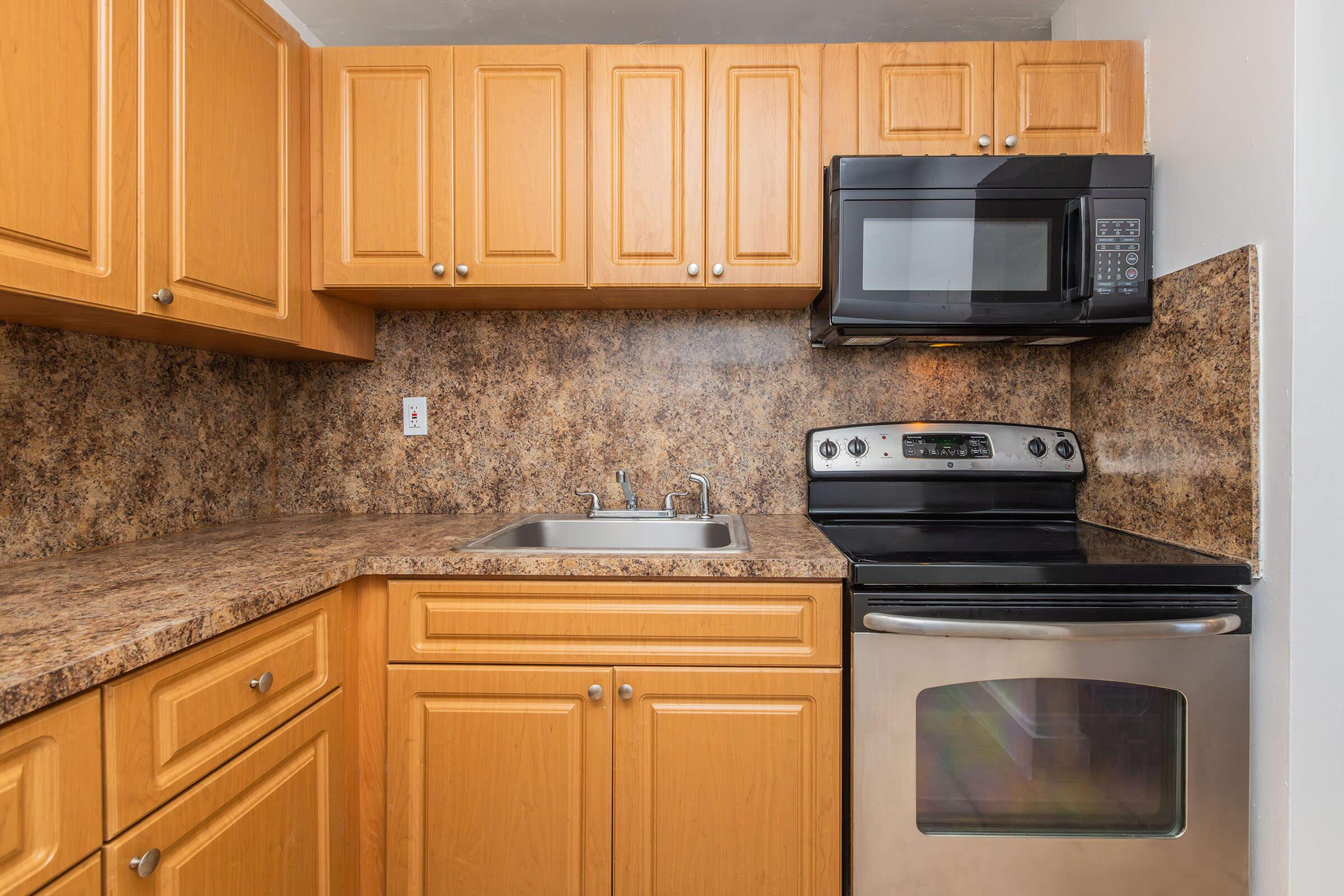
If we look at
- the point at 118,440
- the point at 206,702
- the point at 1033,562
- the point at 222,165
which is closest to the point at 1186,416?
the point at 1033,562

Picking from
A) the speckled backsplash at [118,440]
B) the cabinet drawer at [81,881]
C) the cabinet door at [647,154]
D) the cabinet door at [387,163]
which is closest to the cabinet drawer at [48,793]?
the cabinet drawer at [81,881]

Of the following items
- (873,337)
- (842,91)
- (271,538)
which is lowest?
(271,538)

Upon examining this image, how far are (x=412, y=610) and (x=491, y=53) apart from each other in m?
1.36

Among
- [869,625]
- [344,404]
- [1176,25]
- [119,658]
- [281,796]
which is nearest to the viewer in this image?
[119,658]

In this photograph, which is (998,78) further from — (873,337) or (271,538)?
(271,538)

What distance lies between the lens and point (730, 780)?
125 cm

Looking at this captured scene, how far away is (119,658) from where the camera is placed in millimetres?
756

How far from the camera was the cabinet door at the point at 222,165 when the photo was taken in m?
1.13

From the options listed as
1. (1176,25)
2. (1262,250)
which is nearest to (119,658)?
(1262,250)

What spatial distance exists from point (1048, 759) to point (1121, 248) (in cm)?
115

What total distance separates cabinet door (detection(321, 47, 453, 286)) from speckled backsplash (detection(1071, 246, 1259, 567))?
171 cm

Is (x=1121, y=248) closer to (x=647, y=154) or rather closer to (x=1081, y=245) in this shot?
(x=1081, y=245)

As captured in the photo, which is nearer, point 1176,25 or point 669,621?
point 669,621

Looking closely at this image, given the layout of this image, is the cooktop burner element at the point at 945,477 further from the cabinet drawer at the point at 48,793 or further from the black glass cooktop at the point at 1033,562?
the cabinet drawer at the point at 48,793
